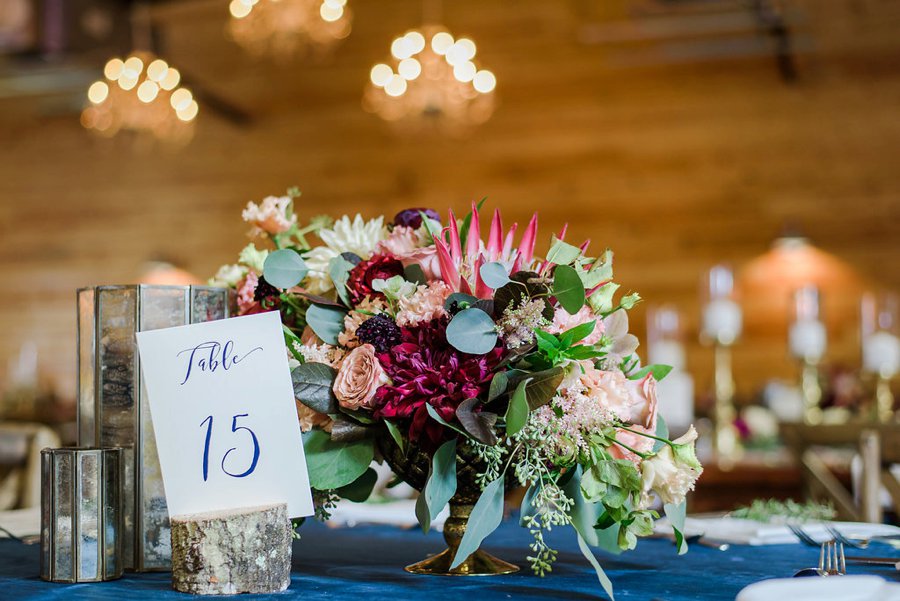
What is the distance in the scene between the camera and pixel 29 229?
6.89 meters

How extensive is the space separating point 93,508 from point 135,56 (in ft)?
15.2

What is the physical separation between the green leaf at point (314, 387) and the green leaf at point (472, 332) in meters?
0.14

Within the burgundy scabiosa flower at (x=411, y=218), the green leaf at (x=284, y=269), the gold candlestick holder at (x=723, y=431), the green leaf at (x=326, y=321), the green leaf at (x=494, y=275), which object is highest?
the burgundy scabiosa flower at (x=411, y=218)

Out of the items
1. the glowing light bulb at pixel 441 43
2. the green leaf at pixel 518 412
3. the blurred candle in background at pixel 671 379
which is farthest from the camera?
the glowing light bulb at pixel 441 43

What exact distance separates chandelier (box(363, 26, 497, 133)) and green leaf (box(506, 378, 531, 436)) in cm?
410

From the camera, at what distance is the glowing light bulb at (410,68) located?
15.8 ft

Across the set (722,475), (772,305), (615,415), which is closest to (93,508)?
(615,415)

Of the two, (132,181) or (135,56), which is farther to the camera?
(132,181)

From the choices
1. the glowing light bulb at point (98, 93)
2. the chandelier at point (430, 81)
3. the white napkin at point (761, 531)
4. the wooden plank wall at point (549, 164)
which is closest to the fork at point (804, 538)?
the white napkin at point (761, 531)

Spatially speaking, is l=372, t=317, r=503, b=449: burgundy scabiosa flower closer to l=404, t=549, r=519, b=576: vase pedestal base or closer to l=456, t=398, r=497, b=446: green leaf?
l=456, t=398, r=497, b=446: green leaf

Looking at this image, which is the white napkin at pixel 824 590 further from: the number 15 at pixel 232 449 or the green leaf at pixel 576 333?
the number 15 at pixel 232 449

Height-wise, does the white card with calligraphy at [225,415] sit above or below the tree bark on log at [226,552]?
above

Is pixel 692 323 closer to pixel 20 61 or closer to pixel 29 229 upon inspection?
pixel 20 61

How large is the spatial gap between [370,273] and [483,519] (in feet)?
0.91
